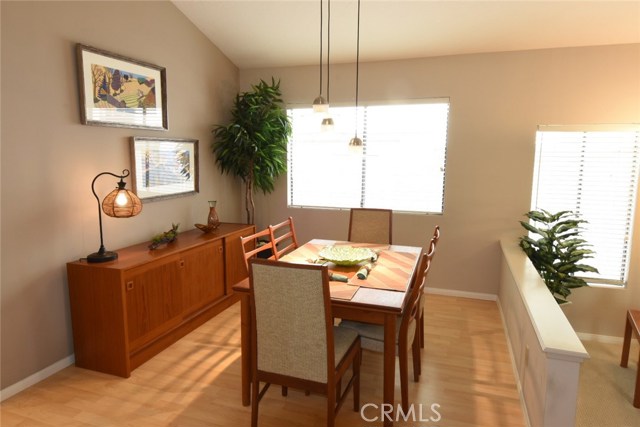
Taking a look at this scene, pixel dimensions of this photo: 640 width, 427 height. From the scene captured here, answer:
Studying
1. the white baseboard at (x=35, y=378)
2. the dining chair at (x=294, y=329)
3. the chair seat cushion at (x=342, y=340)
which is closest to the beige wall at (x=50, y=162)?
the white baseboard at (x=35, y=378)

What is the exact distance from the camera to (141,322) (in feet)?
9.12

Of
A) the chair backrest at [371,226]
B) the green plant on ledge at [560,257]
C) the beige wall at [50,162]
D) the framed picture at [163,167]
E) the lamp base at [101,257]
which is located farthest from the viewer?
the chair backrest at [371,226]

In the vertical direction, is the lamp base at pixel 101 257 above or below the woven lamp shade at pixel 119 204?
below

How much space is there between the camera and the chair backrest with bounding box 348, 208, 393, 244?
3.55m

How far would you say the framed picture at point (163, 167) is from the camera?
3.28 m

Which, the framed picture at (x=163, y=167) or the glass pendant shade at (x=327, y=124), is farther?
the framed picture at (x=163, y=167)

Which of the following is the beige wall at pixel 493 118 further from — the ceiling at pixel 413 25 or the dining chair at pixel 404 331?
the dining chair at pixel 404 331

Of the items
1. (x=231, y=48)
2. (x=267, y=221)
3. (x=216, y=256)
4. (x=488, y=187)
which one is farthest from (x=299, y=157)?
(x=488, y=187)

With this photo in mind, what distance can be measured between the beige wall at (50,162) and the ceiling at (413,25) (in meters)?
0.78

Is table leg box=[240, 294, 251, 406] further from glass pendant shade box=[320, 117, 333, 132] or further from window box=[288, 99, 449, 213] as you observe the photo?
A: window box=[288, 99, 449, 213]

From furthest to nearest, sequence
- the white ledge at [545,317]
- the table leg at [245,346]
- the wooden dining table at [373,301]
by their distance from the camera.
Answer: the table leg at [245,346] → the wooden dining table at [373,301] → the white ledge at [545,317]

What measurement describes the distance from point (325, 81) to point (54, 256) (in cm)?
311

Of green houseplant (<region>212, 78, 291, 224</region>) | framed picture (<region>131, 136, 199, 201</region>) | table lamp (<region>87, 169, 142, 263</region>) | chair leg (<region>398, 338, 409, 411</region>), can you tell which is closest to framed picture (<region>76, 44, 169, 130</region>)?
framed picture (<region>131, 136, 199, 201</region>)

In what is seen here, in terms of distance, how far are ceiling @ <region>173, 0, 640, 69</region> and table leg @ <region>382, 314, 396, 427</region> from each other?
268 cm
